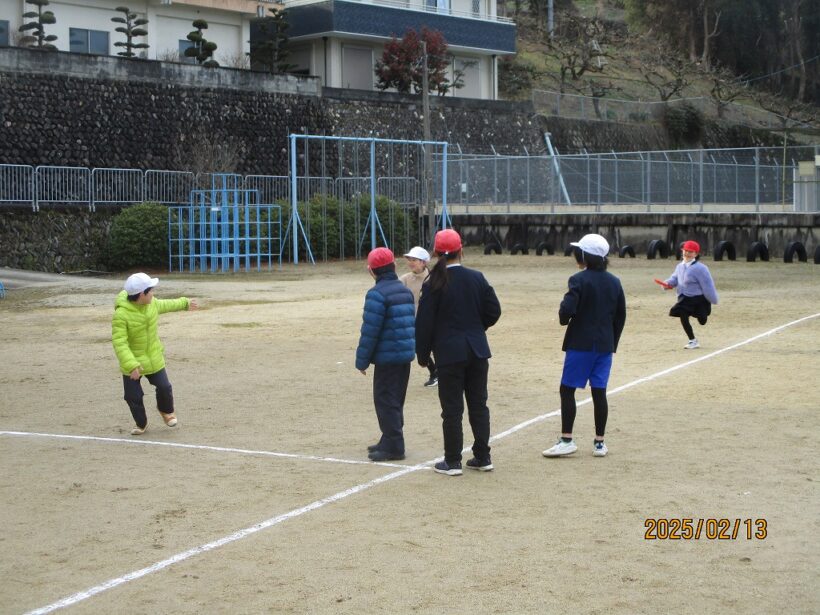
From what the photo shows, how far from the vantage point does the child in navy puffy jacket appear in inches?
360

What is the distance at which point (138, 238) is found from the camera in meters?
36.3

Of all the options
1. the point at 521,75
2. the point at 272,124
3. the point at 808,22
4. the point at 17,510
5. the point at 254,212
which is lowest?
the point at 17,510

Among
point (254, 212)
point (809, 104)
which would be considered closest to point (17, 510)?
point (254, 212)

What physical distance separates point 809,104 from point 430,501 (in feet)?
263

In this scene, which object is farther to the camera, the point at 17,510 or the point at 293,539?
the point at 17,510

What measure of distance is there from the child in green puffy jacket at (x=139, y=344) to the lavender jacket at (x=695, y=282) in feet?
23.5

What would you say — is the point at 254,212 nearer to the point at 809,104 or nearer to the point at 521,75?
the point at 521,75

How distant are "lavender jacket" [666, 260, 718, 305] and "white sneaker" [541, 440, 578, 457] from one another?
21.6ft

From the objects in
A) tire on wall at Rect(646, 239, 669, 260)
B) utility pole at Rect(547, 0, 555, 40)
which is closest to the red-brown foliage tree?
tire on wall at Rect(646, 239, 669, 260)

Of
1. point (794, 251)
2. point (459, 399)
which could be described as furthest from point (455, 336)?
point (794, 251)

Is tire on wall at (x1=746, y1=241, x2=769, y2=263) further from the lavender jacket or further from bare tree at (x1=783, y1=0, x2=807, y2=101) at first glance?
bare tree at (x1=783, y1=0, x2=807, y2=101)

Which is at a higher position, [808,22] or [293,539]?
[808,22]

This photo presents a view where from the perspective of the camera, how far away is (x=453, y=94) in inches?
2350

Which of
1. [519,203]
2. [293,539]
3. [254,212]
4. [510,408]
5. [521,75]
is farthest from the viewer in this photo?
[521,75]
